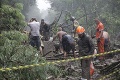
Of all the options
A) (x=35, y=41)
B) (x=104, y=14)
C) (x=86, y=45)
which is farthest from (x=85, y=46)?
(x=104, y=14)

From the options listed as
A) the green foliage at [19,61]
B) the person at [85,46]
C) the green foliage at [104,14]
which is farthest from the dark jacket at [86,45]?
the green foliage at [104,14]

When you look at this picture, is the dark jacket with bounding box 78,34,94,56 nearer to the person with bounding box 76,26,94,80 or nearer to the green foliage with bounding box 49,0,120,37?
the person with bounding box 76,26,94,80

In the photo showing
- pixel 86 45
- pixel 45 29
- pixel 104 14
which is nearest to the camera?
pixel 86 45

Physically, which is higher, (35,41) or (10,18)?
(10,18)

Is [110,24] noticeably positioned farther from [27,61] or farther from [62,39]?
[27,61]

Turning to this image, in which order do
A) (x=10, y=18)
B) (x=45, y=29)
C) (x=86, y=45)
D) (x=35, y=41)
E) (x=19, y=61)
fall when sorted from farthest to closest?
1. (x=45, y=29)
2. (x=35, y=41)
3. (x=10, y=18)
4. (x=86, y=45)
5. (x=19, y=61)

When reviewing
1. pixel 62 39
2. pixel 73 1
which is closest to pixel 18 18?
pixel 62 39

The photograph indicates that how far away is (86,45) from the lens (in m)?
7.18

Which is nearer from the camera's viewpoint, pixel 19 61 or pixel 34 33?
pixel 19 61

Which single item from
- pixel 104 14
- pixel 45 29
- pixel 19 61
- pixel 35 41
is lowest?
pixel 19 61

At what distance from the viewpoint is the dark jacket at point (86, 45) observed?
23.1 feet

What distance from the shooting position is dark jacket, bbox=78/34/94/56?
7.05 meters

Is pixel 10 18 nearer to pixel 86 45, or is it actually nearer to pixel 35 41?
pixel 86 45

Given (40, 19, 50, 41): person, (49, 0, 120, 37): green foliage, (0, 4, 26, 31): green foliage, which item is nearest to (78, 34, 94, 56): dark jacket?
(0, 4, 26, 31): green foliage
